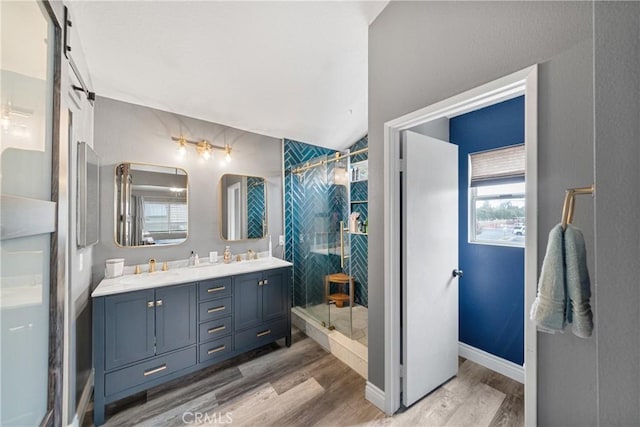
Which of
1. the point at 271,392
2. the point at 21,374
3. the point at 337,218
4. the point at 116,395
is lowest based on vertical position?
the point at 271,392

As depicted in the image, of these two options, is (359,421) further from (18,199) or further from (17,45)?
(17,45)

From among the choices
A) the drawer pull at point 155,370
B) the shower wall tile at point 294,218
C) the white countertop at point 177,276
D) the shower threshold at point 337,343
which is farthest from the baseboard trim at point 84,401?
the shower wall tile at point 294,218

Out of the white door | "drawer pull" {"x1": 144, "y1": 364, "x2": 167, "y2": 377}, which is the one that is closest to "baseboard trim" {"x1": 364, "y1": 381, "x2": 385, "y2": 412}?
the white door

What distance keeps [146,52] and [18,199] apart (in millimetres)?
1762

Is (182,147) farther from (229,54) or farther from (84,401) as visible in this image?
(84,401)

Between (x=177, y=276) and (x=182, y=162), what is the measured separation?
1.23 meters

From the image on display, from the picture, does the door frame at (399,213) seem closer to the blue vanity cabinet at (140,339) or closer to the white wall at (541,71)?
the white wall at (541,71)

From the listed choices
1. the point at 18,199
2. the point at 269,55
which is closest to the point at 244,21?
the point at 269,55

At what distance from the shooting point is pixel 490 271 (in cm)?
224

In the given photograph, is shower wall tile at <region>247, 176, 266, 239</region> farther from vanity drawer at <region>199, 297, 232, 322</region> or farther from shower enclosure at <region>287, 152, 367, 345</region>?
vanity drawer at <region>199, 297, 232, 322</region>

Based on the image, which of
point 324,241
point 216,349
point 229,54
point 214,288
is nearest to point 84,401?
point 216,349

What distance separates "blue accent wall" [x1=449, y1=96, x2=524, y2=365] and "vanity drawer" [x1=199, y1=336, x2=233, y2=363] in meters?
2.33

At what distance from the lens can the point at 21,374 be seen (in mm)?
653

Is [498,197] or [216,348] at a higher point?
[498,197]
